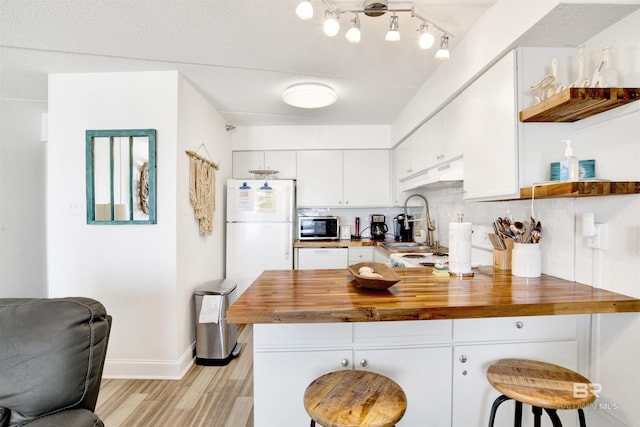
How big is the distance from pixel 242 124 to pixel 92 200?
1889 mm

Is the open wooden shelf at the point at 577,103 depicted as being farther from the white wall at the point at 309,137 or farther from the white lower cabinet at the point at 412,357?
the white wall at the point at 309,137

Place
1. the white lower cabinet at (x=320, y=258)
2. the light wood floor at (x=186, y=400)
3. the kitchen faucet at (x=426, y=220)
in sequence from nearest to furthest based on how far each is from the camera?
1. the light wood floor at (x=186, y=400)
2. the kitchen faucet at (x=426, y=220)
3. the white lower cabinet at (x=320, y=258)

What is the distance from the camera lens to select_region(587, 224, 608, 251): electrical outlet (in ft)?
4.37

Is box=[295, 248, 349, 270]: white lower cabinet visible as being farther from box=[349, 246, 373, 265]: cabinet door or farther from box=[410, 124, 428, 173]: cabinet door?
box=[410, 124, 428, 173]: cabinet door

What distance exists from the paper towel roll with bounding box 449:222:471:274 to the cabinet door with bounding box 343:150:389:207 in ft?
7.01

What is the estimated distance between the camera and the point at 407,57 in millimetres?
2066

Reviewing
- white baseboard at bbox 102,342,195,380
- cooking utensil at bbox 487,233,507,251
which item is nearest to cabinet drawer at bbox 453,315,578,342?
cooking utensil at bbox 487,233,507,251

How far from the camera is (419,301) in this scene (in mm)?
1164

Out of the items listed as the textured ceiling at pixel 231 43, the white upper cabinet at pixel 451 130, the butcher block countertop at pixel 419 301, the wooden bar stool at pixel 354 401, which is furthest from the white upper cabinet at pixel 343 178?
the wooden bar stool at pixel 354 401

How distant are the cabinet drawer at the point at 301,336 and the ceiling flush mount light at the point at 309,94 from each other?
1.91 m

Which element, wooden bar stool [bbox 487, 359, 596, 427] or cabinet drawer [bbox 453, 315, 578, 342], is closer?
wooden bar stool [bbox 487, 359, 596, 427]

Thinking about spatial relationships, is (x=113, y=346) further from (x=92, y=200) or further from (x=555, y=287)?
(x=555, y=287)

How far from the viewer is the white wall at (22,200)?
284 centimetres

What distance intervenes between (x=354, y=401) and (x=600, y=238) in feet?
4.48
